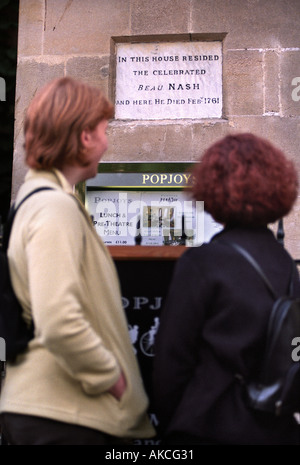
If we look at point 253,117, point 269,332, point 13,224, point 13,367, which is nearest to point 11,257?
point 13,224

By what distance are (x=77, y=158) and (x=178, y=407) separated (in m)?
0.88

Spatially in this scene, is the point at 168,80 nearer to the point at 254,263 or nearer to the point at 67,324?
the point at 254,263

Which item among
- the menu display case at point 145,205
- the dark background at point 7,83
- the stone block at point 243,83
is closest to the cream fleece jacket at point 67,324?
the menu display case at point 145,205

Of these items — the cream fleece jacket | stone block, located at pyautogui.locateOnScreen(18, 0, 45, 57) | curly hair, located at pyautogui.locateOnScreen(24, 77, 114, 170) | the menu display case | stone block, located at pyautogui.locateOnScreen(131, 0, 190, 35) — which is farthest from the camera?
stone block, located at pyautogui.locateOnScreen(18, 0, 45, 57)

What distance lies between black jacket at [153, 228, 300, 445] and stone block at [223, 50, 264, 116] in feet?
9.40

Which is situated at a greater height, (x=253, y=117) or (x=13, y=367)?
(x=253, y=117)

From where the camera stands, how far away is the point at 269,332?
1726 mm

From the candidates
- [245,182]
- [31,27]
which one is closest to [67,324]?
[245,182]

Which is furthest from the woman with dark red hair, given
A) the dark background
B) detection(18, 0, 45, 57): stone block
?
the dark background

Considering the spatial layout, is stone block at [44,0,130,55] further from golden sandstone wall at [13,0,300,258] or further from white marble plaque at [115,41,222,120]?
white marble plaque at [115,41,222,120]

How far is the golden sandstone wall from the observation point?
445 centimetres

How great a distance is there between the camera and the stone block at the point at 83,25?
463cm

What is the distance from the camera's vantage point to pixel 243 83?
450cm

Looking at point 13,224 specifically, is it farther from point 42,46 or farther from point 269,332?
point 42,46
